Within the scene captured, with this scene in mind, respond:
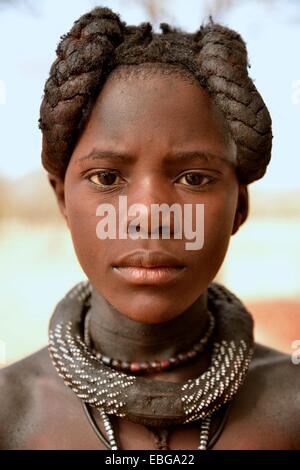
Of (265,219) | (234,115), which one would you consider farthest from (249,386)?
(265,219)

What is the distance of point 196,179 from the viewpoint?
1708mm

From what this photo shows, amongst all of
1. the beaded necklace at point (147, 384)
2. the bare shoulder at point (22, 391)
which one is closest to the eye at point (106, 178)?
the beaded necklace at point (147, 384)

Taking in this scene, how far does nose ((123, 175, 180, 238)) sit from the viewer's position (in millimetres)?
1614

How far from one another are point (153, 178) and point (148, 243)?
5.2 inches

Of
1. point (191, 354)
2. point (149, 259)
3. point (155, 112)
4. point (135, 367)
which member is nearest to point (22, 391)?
point (135, 367)

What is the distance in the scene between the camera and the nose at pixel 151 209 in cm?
161

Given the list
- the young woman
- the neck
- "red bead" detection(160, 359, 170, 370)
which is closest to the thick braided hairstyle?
the young woman

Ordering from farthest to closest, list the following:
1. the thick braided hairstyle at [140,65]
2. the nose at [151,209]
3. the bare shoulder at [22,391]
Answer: the bare shoulder at [22,391] < the thick braided hairstyle at [140,65] < the nose at [151,209]

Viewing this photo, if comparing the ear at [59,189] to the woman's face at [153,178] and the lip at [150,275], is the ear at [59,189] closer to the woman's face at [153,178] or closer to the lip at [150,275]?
the woman's face at [153,178]

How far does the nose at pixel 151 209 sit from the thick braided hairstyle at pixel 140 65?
0.21 meters

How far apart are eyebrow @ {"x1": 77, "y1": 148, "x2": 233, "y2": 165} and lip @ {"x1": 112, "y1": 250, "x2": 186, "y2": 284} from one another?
0.19 metres

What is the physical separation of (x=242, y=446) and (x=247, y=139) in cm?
68

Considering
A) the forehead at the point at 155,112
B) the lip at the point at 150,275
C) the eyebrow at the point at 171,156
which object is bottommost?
the lip at the point at 150,275
